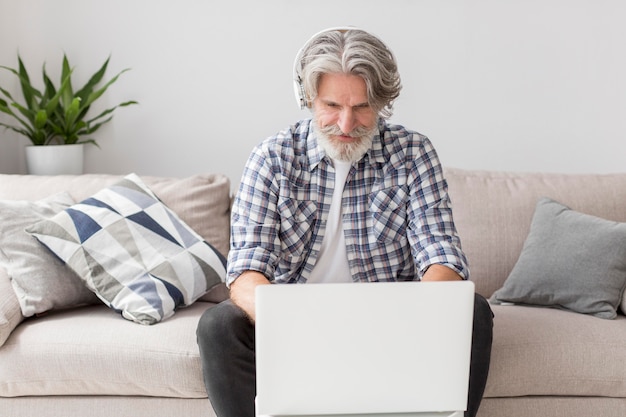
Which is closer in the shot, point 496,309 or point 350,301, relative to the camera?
point 350,301

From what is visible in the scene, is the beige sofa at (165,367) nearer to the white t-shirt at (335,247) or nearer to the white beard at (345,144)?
the white t-shirt at (335,247)

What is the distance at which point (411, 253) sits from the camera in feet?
7.32

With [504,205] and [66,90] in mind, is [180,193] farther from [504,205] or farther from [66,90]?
[504,205]

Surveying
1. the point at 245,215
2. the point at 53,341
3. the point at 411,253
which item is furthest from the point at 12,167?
the point at 411,253

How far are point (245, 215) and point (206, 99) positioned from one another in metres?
1.23

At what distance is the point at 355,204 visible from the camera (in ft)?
7.17

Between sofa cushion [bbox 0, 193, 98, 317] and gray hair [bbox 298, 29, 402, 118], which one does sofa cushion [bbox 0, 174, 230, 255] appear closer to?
sofa cushion [bbox 0, 193, 98, 317]

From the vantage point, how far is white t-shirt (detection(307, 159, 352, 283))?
7.20 feet

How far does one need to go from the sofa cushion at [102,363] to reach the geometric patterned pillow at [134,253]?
122 millimetres

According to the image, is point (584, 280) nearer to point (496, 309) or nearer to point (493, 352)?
point (496, 309)

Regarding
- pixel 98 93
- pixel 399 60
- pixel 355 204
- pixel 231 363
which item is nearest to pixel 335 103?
pixel 355 204

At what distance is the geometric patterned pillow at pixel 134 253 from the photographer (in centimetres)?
237

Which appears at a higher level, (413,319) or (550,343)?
(413,319)

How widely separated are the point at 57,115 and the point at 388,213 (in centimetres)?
151
